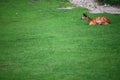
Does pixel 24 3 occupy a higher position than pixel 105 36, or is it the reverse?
pixel 105 36

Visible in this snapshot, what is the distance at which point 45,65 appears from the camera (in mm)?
10930

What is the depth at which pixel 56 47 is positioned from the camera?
1298 cm

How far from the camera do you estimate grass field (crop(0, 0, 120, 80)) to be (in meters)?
10.2

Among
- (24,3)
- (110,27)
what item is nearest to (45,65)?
(110,27)

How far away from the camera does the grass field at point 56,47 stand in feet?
33.6

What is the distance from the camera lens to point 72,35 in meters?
14.9

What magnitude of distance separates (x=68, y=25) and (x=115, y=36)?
3379 millimetres

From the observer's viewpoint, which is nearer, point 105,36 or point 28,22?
point 105,36

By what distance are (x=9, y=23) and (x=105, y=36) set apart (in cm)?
549

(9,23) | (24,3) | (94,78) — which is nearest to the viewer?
(94,78)

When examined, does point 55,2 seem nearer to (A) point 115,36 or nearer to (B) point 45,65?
(A) point 115,36

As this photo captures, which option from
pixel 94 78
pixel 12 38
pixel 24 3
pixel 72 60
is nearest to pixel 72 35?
pixel 12 38

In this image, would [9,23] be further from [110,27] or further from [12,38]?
[110,27]

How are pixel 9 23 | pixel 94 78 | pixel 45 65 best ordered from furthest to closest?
pixel 9 23
pixel 45 65
pixel 94 78
